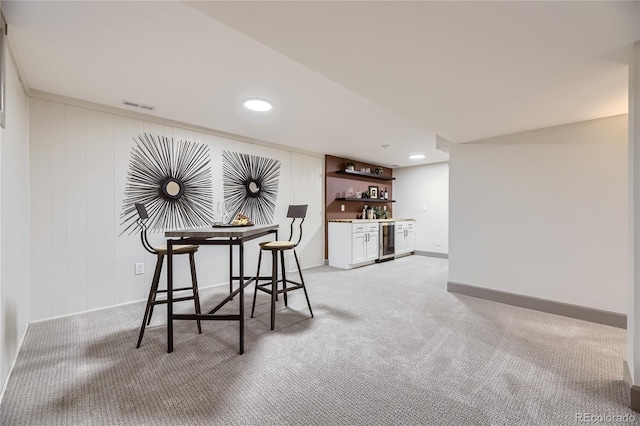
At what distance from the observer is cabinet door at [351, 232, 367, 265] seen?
4871 millimetres

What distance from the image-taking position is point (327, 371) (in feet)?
5.77

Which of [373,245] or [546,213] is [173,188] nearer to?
[373,245]

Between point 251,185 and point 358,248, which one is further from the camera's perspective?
point 358,248

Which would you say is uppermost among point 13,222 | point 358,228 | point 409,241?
point 13,222

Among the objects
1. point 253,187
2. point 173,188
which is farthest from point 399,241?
point 173,188

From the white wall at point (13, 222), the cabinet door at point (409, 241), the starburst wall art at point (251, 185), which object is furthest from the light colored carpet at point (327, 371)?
the cabinet door at point (409, 241)

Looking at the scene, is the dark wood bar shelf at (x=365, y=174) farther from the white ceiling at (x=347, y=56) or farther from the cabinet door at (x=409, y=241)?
the white ceiling at (x=347, y=56)

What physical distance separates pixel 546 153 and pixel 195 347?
12.3ft

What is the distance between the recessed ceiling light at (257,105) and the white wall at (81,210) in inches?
48.0

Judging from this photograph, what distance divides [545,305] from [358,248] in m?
2.72

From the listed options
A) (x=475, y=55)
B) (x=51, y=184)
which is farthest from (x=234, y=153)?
(x=475, y=55)

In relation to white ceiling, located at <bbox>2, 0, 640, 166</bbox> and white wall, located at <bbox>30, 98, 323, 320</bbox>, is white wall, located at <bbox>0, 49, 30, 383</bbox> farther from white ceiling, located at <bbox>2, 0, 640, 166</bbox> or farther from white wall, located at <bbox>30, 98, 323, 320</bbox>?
white ceiling, located at <bbox>2, 0, 640, 166</bbox>

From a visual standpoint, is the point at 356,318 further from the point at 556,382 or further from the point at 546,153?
the point at 546,153

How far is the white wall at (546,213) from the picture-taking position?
248 centimetres
